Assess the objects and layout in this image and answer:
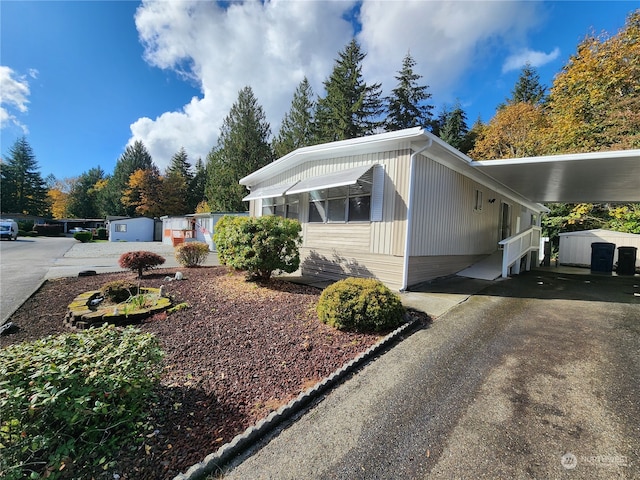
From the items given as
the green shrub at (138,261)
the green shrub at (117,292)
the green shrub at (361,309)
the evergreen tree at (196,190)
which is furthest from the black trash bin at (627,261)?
the evergreen tree at (196,190)

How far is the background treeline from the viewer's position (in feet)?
45.2

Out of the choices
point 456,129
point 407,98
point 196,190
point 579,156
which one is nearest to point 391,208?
point 579,156

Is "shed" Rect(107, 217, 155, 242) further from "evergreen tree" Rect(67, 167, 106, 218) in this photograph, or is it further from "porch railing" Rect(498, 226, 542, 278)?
"porch railing" Rect(498, 226, 542, 278)

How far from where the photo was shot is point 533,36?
862 cm

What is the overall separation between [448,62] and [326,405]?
10905 mm

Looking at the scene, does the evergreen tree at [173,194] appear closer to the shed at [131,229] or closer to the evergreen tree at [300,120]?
the shed at [131,229]

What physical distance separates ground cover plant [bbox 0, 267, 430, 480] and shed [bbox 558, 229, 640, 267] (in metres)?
15.8

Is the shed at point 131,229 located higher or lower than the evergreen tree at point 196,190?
lower

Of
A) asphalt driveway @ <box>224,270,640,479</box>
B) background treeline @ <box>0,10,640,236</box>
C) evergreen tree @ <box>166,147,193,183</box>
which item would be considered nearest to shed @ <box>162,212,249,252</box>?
background treeline @ <box>0,10,640,236</box>

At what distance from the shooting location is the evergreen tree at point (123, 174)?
129 feet

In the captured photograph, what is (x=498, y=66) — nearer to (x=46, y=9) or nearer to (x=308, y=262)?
(x=308, y=262)

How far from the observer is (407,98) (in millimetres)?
25438

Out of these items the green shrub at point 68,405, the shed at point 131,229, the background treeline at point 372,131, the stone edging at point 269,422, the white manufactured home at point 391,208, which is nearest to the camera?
the green shrub at point 68,405

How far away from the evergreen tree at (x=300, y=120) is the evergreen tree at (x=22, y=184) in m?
47.5
